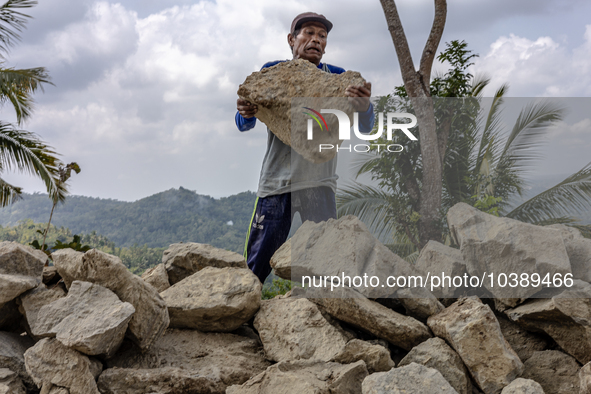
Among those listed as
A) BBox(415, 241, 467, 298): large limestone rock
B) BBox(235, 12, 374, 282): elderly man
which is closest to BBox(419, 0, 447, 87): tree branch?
BBox(235, 12, 374, 282): elderly man

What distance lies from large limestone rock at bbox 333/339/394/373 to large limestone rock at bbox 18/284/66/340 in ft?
4.89

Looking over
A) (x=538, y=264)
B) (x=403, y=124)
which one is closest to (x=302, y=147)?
(x=403, y=124)

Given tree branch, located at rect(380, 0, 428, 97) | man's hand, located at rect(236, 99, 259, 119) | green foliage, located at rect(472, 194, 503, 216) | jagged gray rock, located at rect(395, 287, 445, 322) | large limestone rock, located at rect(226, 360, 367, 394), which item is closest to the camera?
large limestone rock, located at rect(226, 360, 367, 394)

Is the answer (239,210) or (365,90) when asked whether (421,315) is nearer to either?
(365,90)

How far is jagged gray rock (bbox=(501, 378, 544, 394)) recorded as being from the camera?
69.3 inches

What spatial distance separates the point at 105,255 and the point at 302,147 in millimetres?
1240

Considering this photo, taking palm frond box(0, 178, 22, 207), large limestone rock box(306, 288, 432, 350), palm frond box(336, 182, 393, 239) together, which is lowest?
large limestone rock box(306, 288, 432, 350)

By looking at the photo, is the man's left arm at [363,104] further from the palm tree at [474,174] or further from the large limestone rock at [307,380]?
the large limestone rock at [307,380]

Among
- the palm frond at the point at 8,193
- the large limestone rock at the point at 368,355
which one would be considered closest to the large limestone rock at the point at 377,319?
the large limestone rock at the point at 368,355

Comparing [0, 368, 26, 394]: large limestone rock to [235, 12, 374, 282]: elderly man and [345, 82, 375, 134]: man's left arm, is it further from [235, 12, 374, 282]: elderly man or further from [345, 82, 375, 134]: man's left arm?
[345, 82, 375, 134]: man's left arm

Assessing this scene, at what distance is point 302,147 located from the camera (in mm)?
2635

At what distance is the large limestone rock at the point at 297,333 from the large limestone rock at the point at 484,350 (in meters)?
0.55

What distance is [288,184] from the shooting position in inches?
124

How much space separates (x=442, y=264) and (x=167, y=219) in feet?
54.0
